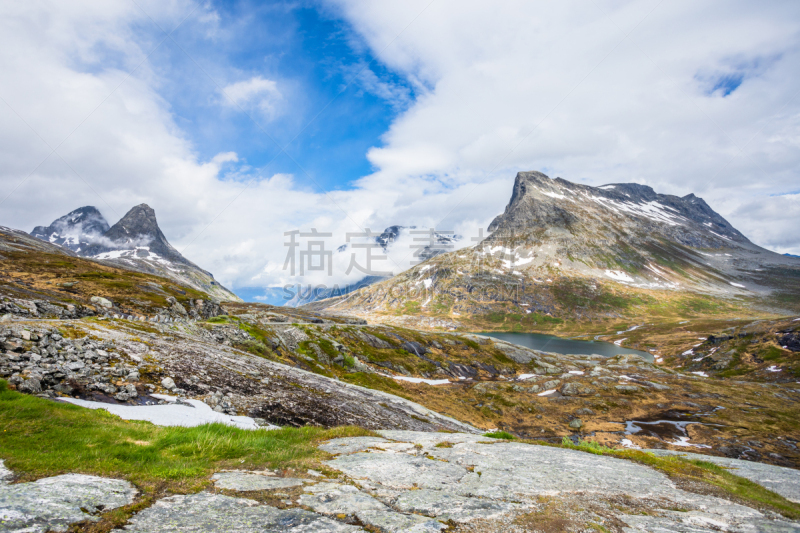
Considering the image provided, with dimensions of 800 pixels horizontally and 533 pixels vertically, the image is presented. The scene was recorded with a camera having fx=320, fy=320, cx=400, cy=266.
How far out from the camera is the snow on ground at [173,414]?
1474 centimetres

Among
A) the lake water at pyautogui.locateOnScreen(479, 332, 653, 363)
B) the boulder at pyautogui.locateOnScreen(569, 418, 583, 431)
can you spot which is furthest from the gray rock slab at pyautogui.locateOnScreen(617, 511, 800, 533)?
the lake water at pyautogui.locateOnScreen(479, 332, 653, 363)

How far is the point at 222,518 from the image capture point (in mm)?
5852

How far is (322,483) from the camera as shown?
820 cm

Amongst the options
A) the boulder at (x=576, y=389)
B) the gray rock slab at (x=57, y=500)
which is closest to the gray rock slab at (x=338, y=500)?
the gray rock slab at (x=57, y=500)

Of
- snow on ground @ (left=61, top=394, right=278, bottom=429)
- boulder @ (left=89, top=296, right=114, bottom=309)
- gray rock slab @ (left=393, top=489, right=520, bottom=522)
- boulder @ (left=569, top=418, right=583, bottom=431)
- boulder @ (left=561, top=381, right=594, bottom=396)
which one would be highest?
boulder @ (left=89, top=296, right=114, bottom=309)

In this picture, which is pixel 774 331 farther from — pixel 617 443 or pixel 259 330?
pixel 259 330

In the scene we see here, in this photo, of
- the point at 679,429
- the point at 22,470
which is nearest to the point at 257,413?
the point at 22,470

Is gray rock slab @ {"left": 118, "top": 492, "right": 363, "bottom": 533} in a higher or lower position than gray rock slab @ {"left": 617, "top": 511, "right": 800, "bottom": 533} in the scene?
higher

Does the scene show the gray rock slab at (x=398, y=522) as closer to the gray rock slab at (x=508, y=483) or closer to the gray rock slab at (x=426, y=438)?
the gray rock slab at (x=508, y=483)

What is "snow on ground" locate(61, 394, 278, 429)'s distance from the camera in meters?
14.7

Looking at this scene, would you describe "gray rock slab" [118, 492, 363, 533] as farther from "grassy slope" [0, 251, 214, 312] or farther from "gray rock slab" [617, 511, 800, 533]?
"grassy slope" [0, 251, 214, 312]

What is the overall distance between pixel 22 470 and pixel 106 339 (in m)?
21.9

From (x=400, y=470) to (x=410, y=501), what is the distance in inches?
107

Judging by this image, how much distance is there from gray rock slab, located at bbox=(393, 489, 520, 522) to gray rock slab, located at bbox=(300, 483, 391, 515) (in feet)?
2.31
